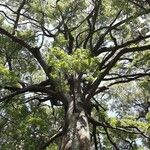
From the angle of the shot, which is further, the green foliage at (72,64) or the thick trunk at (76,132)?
the thick trunk at (76,132)

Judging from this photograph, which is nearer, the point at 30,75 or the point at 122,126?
the point at 122,126

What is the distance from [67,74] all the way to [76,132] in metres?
1.41

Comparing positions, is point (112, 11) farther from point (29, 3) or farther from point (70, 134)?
point (70, 134)

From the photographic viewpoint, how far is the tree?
28.0ft

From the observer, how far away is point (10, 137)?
11.6 meters

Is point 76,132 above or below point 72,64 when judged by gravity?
below

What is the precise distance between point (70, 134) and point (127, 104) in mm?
11258

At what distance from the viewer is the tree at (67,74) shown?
28.0ft

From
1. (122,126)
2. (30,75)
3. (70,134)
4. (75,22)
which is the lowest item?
(70,134)

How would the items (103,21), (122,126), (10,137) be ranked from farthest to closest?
(103,21), (10,137), (122,126)

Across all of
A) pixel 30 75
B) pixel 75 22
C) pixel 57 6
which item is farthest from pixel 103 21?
pixel 30 75

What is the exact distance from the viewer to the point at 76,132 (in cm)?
841

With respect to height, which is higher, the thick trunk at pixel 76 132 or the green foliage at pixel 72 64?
the green foliage at pixel 72 64

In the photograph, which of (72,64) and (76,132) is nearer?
(72,64)
